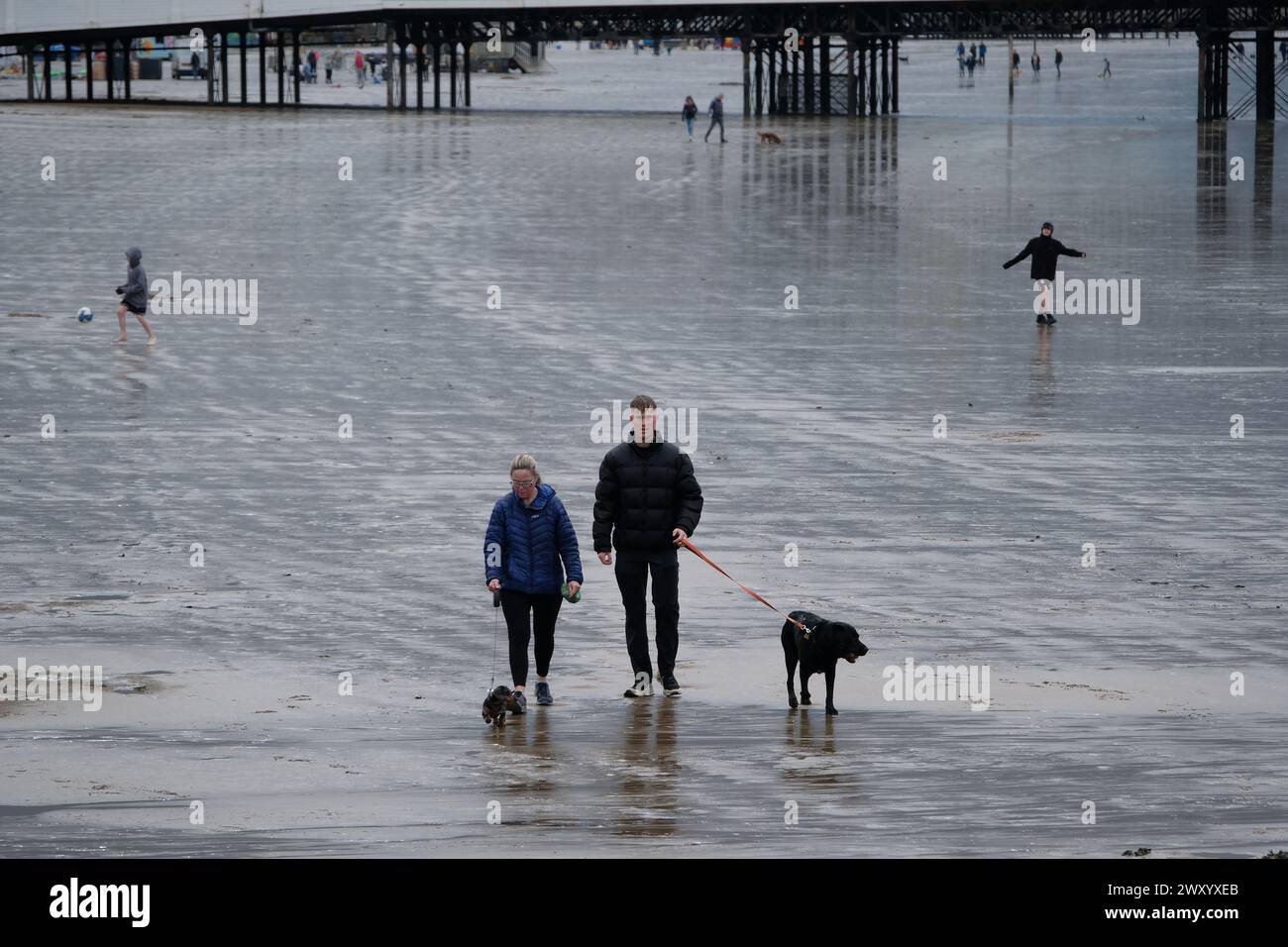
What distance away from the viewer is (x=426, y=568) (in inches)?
623

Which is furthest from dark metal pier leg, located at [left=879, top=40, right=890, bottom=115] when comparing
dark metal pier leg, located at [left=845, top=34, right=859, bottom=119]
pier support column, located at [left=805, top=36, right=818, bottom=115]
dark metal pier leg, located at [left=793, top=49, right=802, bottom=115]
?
dark metal pier leg, located at [left=793, top=49, right=802, bottom=115]

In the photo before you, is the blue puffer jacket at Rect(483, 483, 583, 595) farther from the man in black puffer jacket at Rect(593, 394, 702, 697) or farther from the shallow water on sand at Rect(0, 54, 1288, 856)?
the shallow water on sand at Rect(0, 54, 1288, 856)

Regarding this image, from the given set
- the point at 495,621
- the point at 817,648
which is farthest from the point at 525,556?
the point at 495,621

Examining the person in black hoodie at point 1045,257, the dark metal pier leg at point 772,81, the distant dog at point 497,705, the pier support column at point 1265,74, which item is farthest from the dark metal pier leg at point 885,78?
the distant dog at point 497,705

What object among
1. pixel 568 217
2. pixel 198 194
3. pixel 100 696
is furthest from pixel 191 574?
pixel 198 194

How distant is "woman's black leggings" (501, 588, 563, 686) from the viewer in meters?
12.0

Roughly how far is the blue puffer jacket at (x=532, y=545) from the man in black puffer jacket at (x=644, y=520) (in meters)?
0.29

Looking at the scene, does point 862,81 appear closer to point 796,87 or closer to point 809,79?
point 809,79

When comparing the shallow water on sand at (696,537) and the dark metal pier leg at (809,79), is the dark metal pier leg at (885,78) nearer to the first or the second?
the dark metal pier leg at (809,79)

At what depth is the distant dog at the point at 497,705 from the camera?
11.5m

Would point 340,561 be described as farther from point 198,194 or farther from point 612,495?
point 198,194

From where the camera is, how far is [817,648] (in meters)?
11.7

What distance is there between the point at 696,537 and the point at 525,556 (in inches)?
195
